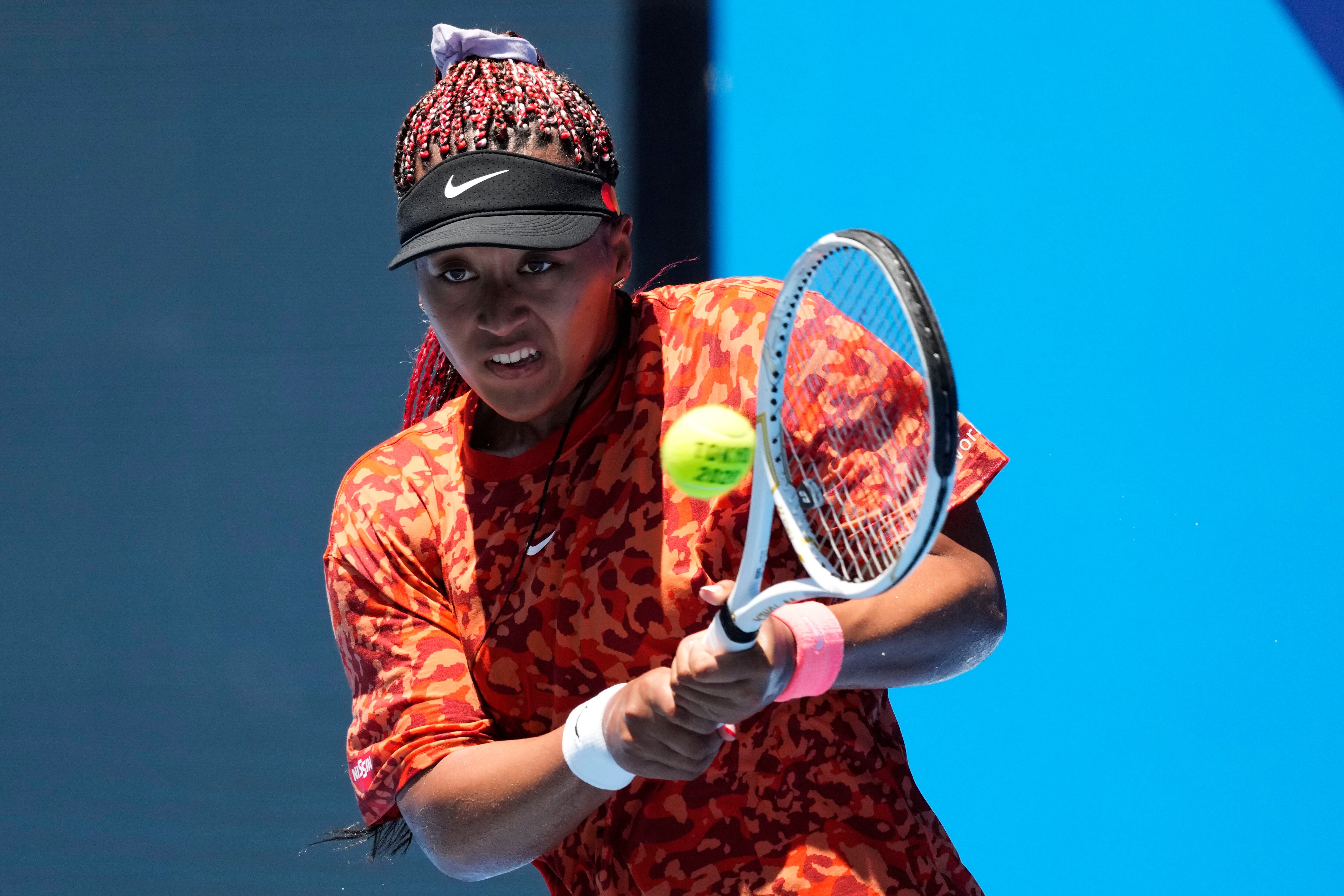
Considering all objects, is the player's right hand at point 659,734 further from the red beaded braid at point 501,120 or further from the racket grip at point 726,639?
the red beaded braid at point 501,120

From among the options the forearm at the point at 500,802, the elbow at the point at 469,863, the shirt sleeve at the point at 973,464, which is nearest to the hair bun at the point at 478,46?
the shirt sleeve at the point at 973,464

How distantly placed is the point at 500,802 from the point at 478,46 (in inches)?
37.4

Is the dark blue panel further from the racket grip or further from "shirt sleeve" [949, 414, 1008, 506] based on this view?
the racket grip

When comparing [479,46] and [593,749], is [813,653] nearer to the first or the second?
[593,749]

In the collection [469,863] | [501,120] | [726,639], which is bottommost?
[469,863]

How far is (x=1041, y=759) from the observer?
2.66m

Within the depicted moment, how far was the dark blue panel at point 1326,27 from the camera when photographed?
2406mm

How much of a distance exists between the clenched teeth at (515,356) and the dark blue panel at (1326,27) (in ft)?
5.52

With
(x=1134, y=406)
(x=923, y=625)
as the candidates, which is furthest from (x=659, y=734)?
(x=1134, y=406)

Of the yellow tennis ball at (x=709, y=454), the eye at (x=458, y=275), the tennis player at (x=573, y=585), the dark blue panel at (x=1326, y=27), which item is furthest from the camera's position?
the dark blue panel at (x=1326, y=27)

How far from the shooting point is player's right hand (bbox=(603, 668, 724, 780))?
135cm

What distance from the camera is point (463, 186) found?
5.15 feet

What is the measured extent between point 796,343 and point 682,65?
5.90ft

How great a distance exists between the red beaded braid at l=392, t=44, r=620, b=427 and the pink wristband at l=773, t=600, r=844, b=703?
2.09 ft
